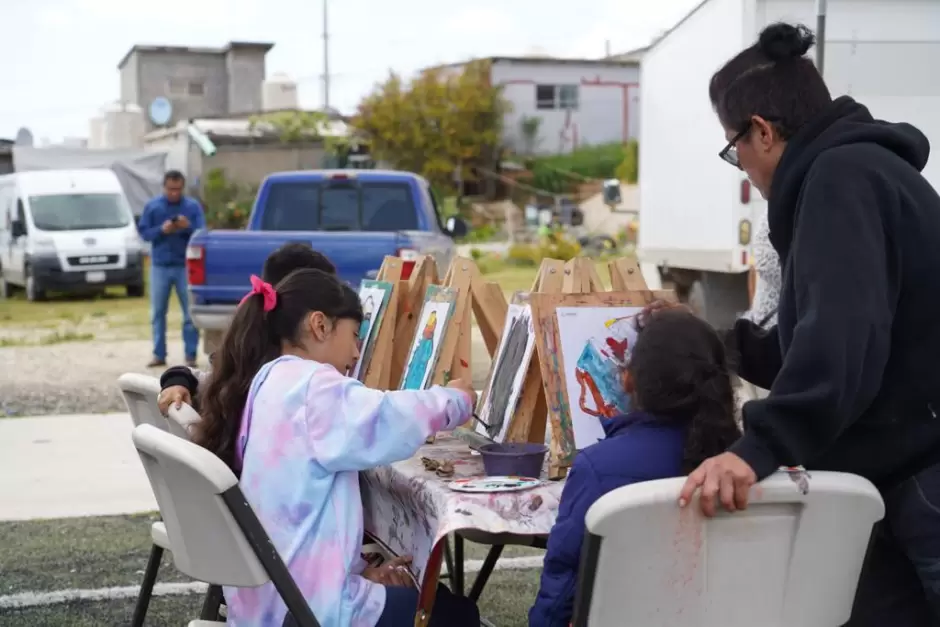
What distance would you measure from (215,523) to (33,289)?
21.2 m

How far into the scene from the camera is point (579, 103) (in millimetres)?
52219

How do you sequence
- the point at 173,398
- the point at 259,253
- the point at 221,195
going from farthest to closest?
1. the point at 221,195
2. the point at 259,253
3. the point at 173,398

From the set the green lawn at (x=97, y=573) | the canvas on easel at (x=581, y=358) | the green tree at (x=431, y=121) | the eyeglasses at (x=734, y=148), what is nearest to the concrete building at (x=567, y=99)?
the green tree at (x=431, y=121)

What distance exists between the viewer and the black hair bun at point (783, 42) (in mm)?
2596

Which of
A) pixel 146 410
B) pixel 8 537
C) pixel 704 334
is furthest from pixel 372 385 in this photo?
pixel 8 537

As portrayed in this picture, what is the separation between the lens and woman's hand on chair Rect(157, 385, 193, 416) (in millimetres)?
3810

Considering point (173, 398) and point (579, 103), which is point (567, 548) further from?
point (579, 103)

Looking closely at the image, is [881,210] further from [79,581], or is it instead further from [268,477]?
[79,581]

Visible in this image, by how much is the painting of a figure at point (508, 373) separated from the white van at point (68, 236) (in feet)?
65.2

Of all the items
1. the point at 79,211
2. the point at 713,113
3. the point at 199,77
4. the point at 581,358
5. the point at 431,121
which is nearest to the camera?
the point at 581,358

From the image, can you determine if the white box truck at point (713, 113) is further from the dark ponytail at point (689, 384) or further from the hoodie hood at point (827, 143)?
the dark ponytail at point (689, 384)

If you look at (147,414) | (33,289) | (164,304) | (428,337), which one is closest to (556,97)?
(33,289)

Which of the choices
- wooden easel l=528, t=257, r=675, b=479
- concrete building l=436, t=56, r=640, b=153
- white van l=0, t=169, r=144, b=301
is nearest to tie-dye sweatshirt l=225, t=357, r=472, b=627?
wooden easel l=528, t=257, r=675, b=479

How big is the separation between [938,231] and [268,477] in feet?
5.61
